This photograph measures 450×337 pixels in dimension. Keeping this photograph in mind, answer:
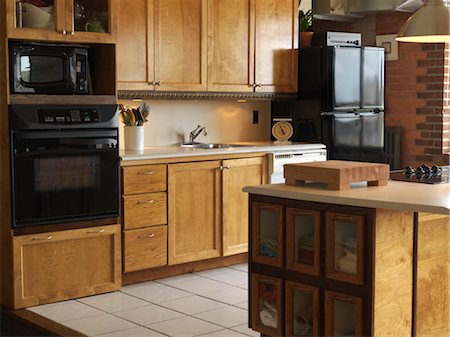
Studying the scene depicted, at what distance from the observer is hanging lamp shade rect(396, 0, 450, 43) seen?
12.3 ft

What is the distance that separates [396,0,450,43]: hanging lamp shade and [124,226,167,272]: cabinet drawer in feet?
7.24

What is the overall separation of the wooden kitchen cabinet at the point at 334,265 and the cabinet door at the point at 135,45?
6.72 feet

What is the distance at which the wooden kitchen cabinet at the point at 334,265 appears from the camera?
3.17 metres

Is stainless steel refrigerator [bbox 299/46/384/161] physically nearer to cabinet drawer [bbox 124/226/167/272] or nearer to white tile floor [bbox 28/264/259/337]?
white tile floor [bbox 28/264/259/337]

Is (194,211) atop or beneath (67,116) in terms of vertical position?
beneath

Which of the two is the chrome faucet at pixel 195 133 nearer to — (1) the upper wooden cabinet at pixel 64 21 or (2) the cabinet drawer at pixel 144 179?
(2) the cabinet drawer at pixel 144 179

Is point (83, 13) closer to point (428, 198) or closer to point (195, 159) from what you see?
point (195, 159)

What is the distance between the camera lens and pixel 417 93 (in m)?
7.02

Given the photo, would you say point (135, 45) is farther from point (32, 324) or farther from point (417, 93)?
point (417, 93)

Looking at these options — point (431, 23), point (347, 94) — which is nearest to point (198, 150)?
point (347, 94)

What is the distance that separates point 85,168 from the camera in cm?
476

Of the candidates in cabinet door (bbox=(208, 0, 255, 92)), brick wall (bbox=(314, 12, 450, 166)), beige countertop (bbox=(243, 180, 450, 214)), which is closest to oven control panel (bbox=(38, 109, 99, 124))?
cabinet door (bbox=(208, 0, 255, 92))

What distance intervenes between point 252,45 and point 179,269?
1919mm

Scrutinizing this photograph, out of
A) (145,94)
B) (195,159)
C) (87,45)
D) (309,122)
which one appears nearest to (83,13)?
(87,45)
